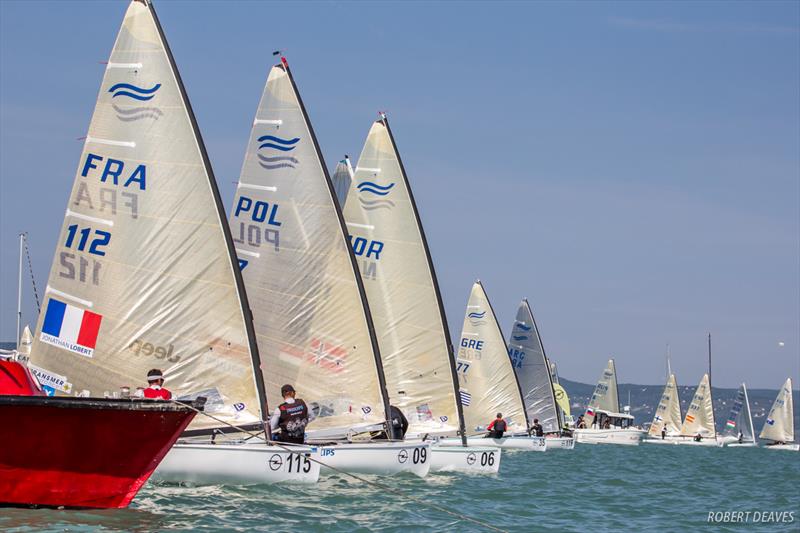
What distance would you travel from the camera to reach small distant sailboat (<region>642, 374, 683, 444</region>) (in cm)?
9981

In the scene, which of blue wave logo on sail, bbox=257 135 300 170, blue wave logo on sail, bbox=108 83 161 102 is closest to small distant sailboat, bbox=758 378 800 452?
blue wave logo on sail, bbox=257 135 300 170

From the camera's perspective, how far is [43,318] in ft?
65.9

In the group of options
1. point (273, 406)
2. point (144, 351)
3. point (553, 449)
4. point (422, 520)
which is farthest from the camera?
point (553, 449)

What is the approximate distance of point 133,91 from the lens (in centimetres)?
2080

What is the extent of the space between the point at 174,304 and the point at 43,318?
2.29 m

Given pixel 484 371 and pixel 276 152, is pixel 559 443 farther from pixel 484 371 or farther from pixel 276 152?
pixel 276 152

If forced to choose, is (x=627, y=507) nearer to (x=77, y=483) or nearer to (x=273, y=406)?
(x=273, y=406)

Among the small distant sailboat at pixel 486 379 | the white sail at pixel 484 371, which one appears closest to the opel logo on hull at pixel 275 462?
the small distant sailboat at pixel 486 379

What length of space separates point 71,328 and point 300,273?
24.8ft

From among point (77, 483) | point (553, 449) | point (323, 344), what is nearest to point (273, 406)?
point (323, 344)

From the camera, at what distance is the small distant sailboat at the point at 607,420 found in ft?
271

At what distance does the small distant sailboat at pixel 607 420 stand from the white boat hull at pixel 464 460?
51859mm

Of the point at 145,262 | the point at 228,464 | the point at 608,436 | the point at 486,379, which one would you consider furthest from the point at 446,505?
the point at 608,436

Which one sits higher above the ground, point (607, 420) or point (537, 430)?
point (607, 420)
